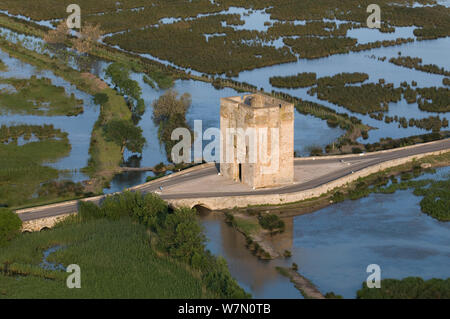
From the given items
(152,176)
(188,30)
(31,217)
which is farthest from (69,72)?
(31,217)

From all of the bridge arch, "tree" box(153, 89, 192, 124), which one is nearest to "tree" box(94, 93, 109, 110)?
"tree" box(153, 89, 192, 124)

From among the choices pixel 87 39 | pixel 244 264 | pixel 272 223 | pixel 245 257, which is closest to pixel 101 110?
pixel 87 39

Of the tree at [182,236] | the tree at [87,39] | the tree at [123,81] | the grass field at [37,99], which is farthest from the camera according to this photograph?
the tree at [87,39]

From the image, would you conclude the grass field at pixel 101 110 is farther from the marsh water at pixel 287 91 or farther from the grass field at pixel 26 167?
the grass field at pixel 26 167

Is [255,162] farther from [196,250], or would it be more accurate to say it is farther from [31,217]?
[31,217]

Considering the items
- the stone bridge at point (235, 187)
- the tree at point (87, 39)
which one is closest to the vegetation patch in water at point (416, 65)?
the stone bridge at point (235, 187)

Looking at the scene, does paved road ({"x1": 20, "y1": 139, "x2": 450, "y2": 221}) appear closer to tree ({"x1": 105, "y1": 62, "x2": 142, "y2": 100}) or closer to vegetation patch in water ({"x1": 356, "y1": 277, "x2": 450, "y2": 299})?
vegetation patch in water ({"x1": 356, "y1": 277, "x2": 450, "y2": 299})
